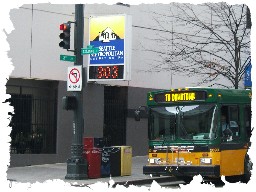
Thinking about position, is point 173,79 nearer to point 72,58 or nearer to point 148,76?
point 148,76

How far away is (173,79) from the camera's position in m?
25.0

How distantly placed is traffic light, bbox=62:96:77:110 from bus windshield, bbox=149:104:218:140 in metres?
2.35

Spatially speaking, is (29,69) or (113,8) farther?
(113,8)

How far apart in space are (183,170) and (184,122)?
4.38 feet

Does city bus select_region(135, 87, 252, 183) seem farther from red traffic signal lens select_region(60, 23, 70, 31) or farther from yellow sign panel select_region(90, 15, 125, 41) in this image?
yellow sign panel select_region(90, 15, 125, 41)

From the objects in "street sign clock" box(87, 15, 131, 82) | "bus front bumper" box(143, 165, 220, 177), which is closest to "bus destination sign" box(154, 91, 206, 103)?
"bus front bumper" box(143, 165, 220, 177)

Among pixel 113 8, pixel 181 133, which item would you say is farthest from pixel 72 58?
pixel 113 8

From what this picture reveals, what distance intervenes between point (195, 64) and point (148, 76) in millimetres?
2337

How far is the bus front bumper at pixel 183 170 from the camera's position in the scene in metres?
12.4

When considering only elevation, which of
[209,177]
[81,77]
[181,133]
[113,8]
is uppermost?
[113,8]

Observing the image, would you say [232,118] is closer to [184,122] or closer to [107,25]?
[184,122]

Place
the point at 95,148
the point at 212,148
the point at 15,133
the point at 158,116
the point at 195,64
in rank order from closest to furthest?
the point at 212,148 < the point at 158,116 < the point at 95,148 < the point at 15,133 < the point at 195,64

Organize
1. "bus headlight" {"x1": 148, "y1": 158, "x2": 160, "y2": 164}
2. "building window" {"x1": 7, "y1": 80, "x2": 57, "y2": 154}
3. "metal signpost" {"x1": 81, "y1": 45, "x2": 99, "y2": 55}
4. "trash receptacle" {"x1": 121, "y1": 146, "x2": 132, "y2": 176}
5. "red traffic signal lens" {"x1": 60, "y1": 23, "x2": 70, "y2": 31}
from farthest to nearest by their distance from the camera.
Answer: "building window" {"x1": 7, "y1": 80, "x2": 57, "y2": 154} < "trash receptacle" {"x1": 121, "y1": 146, "x2": 132, "y2": 176} < "red traffic signal lens" {"x1": 60, "y1": 23, "x2": 70, "y2": 31} < "metal signpost" {"x1": 81, "y1": 45, "x2": 99, "y2": 55} < "bus headlight" {"x1": 148, "y1": 158, "x2": 160, "y2": 164}

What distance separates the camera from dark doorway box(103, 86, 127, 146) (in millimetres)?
22219
